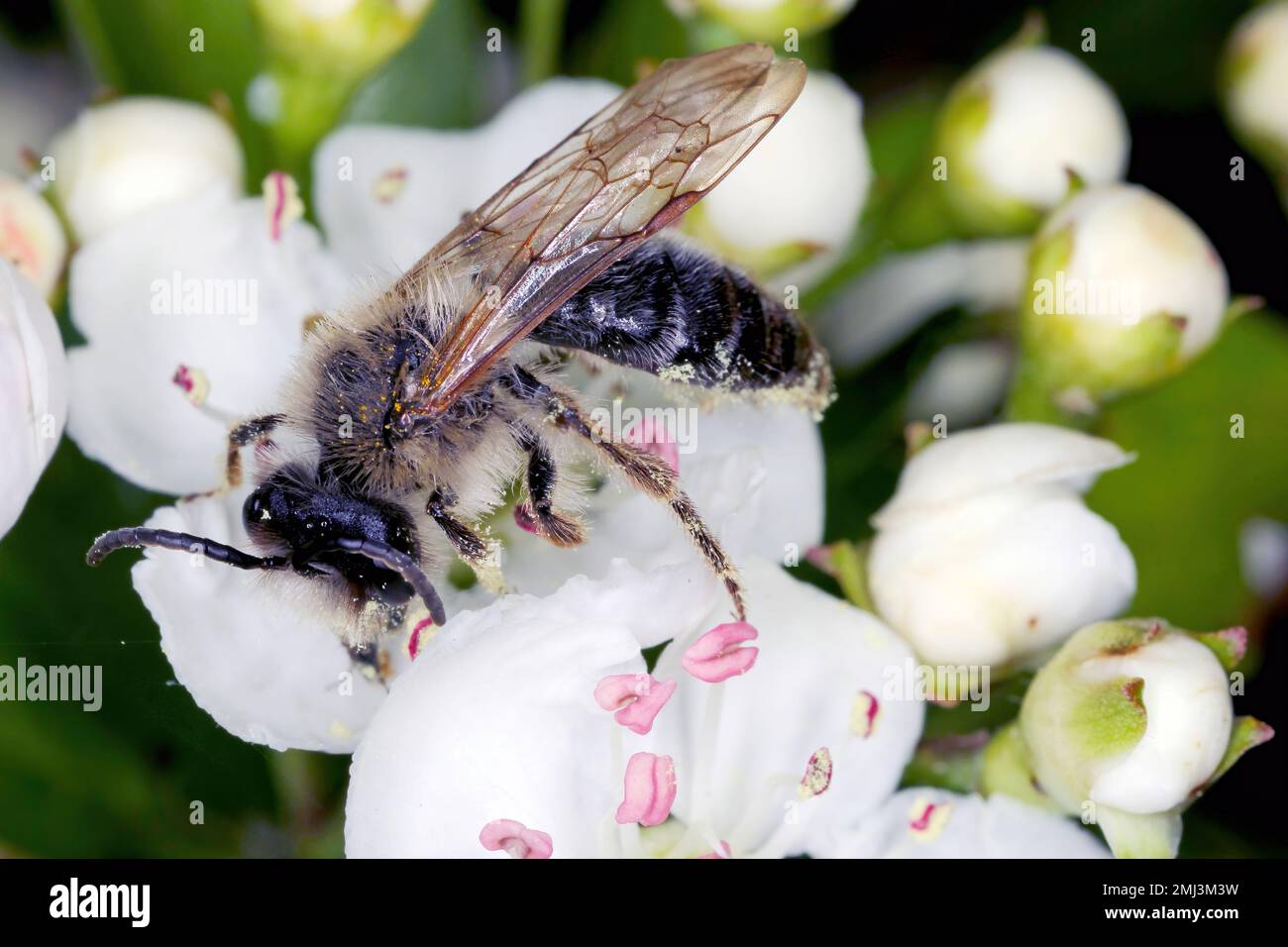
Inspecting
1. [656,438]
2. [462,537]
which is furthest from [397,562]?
[656,438]

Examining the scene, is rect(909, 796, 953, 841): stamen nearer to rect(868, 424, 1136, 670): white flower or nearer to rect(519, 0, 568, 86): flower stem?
rect(868, 424, 1136, 670): white flower

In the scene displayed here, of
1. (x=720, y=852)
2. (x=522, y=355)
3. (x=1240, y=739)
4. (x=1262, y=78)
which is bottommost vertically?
(x=720, y=852)

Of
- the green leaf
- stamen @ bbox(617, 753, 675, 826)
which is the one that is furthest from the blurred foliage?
stamen @ bbox(617, 753, 675, 826)

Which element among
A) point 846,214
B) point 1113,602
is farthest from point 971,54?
point 1113,602

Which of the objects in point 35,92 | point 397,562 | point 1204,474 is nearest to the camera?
point 397,562

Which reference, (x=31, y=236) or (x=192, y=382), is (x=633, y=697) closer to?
(x=192, y=382)

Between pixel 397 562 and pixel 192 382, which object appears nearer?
pixel 397 562

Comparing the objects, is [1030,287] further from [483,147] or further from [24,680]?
[24,680]
